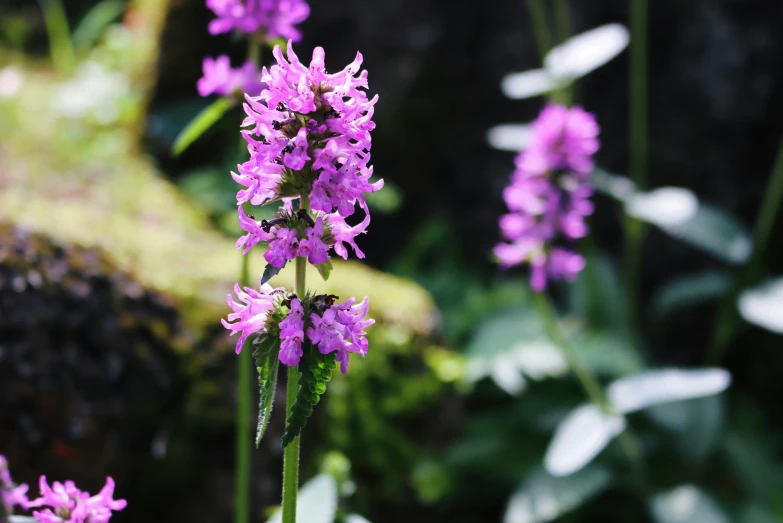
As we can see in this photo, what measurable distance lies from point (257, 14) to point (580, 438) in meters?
2.06

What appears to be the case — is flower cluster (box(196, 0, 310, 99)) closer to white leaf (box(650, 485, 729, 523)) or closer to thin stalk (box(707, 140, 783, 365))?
white leaf (box(650, 485, 729, 523))

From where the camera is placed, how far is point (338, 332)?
144 centimetres

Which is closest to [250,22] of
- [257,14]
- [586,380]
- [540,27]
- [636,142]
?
[257,14]

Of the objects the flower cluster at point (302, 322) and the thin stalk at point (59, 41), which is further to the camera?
the thin stalk at point (59, 41)

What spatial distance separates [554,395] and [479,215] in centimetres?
181

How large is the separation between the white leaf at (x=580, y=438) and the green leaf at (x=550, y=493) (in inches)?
6.7

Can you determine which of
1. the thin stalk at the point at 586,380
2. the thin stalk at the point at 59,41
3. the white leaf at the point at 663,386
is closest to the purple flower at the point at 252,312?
the thin stalk at the point at 586,380

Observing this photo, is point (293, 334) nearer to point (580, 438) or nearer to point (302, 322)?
point (302, 322)

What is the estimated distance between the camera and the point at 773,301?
379 centimetres

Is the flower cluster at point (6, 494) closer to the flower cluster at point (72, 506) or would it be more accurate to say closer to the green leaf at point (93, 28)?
the flower cluster at point (72, 506)

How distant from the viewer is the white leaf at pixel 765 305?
3.59 meters

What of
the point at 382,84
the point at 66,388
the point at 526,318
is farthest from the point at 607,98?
the point at 66,388

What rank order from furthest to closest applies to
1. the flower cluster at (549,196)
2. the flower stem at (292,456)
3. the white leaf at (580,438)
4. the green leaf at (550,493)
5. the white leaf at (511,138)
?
the white leaf at (511,138), the green leaf at (550,493), the flower cluster at (549,196), the white leaf at (580,438), the flower stem at (292,456)

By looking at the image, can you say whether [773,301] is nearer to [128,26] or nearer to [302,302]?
[302,302]
